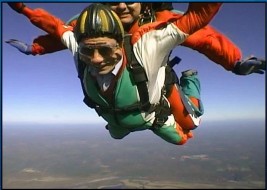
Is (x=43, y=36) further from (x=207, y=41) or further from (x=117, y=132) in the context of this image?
(x=207, y=41)

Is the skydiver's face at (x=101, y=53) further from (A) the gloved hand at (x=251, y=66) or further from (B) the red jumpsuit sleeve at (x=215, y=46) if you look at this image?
(A) the gloved hand at (x=251, y=66)

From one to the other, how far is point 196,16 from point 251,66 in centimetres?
29

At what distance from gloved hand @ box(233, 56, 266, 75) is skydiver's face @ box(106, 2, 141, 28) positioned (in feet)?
1.46

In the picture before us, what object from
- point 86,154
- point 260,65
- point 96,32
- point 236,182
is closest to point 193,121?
point 260,65

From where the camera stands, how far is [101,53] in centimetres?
122

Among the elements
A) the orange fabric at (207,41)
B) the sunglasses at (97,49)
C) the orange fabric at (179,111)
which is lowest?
the orange fabric at (179,111)

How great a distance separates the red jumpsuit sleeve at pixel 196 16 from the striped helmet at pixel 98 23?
0.74 ft

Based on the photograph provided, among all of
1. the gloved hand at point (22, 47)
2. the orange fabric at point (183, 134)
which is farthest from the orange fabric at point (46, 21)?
the orange fabric at point (183, 134)

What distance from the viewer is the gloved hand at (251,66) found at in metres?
1.25

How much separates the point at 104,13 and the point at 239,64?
0.55 m

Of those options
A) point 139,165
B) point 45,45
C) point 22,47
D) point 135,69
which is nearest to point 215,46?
point 135,69

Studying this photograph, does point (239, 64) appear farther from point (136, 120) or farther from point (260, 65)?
point (136, 120)

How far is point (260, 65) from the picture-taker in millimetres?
1255

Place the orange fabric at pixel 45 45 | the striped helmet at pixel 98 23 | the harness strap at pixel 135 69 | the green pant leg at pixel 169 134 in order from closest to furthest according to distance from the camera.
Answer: the striped helmet at pixel 98 23 → the harness strap at pixel 135 69 → the orange fabric at pixel 45 45 → the green pant leg at pixel 169 134
